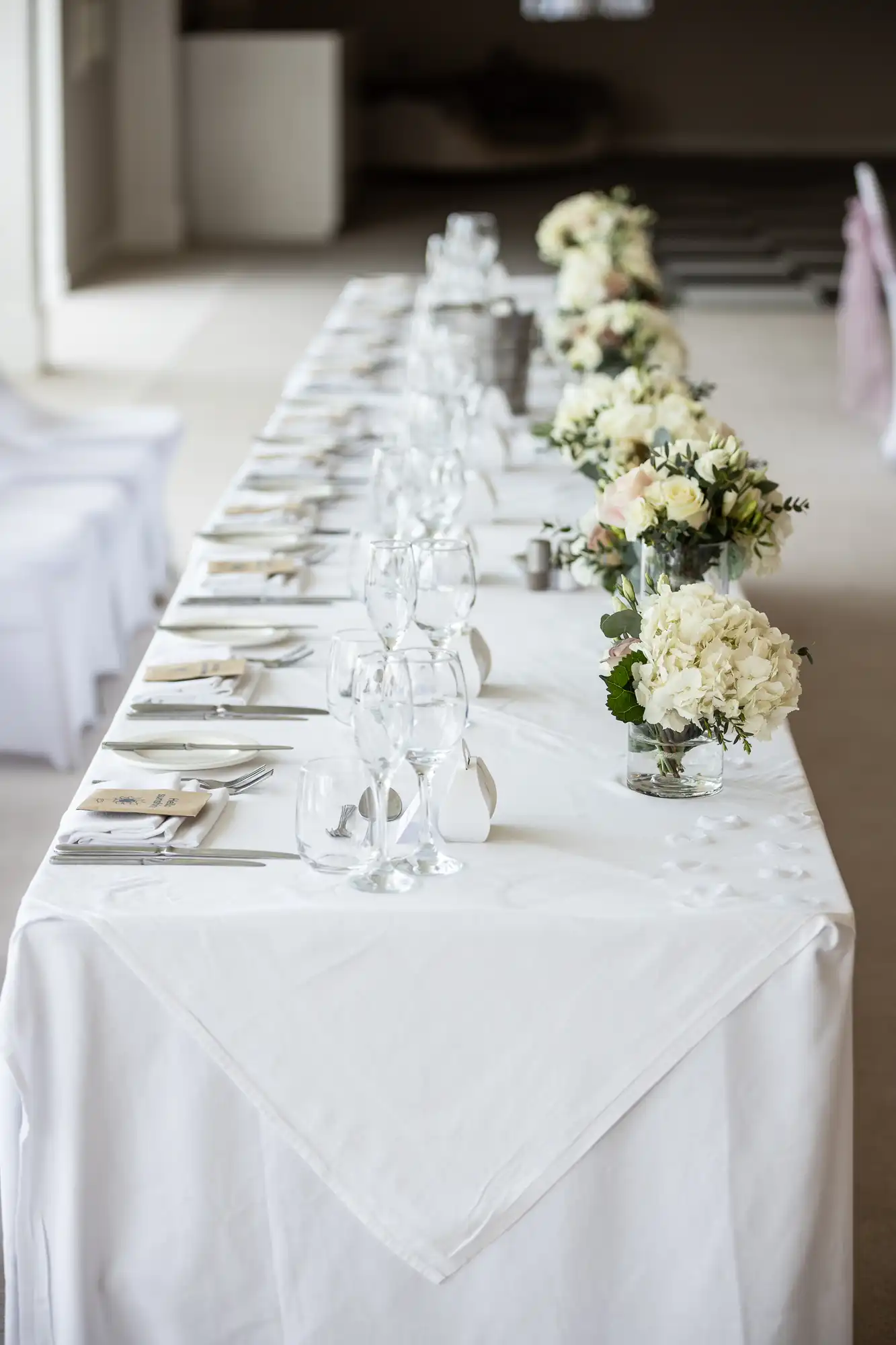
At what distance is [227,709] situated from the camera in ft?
7.70

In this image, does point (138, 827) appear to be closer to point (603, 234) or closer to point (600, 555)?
point (600, 555)

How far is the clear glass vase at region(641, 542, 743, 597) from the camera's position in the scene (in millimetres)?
2338

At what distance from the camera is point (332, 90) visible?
13.4 meters

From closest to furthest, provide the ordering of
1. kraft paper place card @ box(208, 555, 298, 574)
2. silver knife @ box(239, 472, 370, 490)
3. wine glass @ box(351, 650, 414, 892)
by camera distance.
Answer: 1. wine glass @ box(351, 650, 414, 892)
2. kraft paper place card @ box(208, 555, 298, 574)
3. silver knife @ box(239, 472, 370, 490)

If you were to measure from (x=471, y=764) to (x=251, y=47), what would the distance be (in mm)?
12355

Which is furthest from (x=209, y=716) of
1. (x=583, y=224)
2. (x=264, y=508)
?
(x=583, y=224)

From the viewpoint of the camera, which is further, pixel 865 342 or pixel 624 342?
pixel 865 342

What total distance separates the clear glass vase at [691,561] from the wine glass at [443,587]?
239mm

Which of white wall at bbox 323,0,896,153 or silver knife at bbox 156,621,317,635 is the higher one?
white wall at bbox 323,0,896,153

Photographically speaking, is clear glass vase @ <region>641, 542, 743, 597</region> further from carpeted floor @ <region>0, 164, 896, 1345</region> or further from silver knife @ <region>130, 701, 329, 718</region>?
carpeted floor @ <region>0, 164, 896, 1345</region>

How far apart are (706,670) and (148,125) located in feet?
39.1

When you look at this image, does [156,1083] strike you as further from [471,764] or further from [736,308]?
[736,308]

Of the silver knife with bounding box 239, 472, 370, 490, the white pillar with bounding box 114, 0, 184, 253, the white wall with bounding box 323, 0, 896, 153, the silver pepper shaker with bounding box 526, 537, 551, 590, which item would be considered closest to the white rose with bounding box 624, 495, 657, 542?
the silver pepper shaker with bounding box 526, 537, 551, 590

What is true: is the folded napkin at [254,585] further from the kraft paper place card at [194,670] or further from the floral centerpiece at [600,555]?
the floral centerpiece at [600,555]
